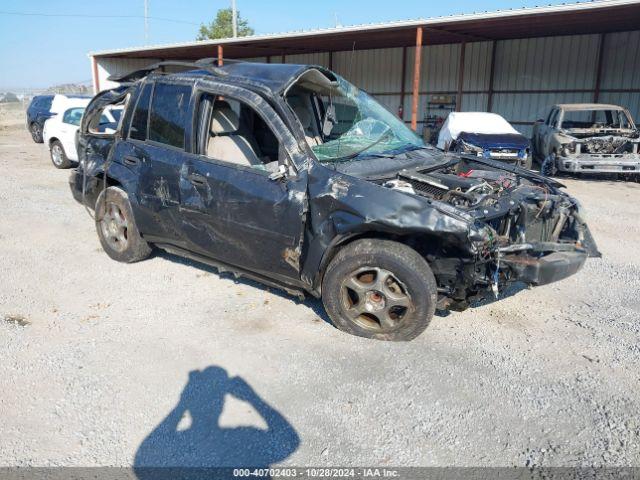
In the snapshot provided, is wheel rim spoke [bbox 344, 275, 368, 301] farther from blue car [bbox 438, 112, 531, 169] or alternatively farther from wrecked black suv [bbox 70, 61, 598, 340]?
blue car [bbox 438, 112, 531, 169]

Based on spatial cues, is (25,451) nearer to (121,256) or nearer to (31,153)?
(121,256)

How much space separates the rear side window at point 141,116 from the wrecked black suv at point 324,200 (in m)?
0.02

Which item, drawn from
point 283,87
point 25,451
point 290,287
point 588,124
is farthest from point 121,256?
point 588,124

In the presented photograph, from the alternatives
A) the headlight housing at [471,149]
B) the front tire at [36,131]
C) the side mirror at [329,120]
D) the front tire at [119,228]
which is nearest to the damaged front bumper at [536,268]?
the side mirror at [329,120]

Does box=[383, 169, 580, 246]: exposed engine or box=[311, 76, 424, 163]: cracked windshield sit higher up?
box=[311, 76, 424, 163]: cracked windshield

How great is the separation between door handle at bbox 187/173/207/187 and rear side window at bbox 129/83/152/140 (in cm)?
89

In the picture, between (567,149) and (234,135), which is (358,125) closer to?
(234,135)

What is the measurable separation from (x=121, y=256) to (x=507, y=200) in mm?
3867

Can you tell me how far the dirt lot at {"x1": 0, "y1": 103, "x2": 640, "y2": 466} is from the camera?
8.81 ft

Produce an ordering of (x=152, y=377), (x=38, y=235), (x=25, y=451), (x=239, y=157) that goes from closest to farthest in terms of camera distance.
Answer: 1. (x=25, y=451)
2. (x=152, y=377)
3. (x=239, y=157)
4. (x=38, y=235)

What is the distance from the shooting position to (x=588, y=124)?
40.8 feet

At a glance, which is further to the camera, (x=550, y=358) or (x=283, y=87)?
(x=283, y=87)

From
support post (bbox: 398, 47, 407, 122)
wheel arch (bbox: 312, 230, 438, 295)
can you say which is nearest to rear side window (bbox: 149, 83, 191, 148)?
wheel arch (bbox: 312, 230, 438, 295)

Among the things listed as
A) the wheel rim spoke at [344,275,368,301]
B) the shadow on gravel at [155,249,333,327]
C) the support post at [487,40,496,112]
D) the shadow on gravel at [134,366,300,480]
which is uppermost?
the support post at [487,40,496,112]
